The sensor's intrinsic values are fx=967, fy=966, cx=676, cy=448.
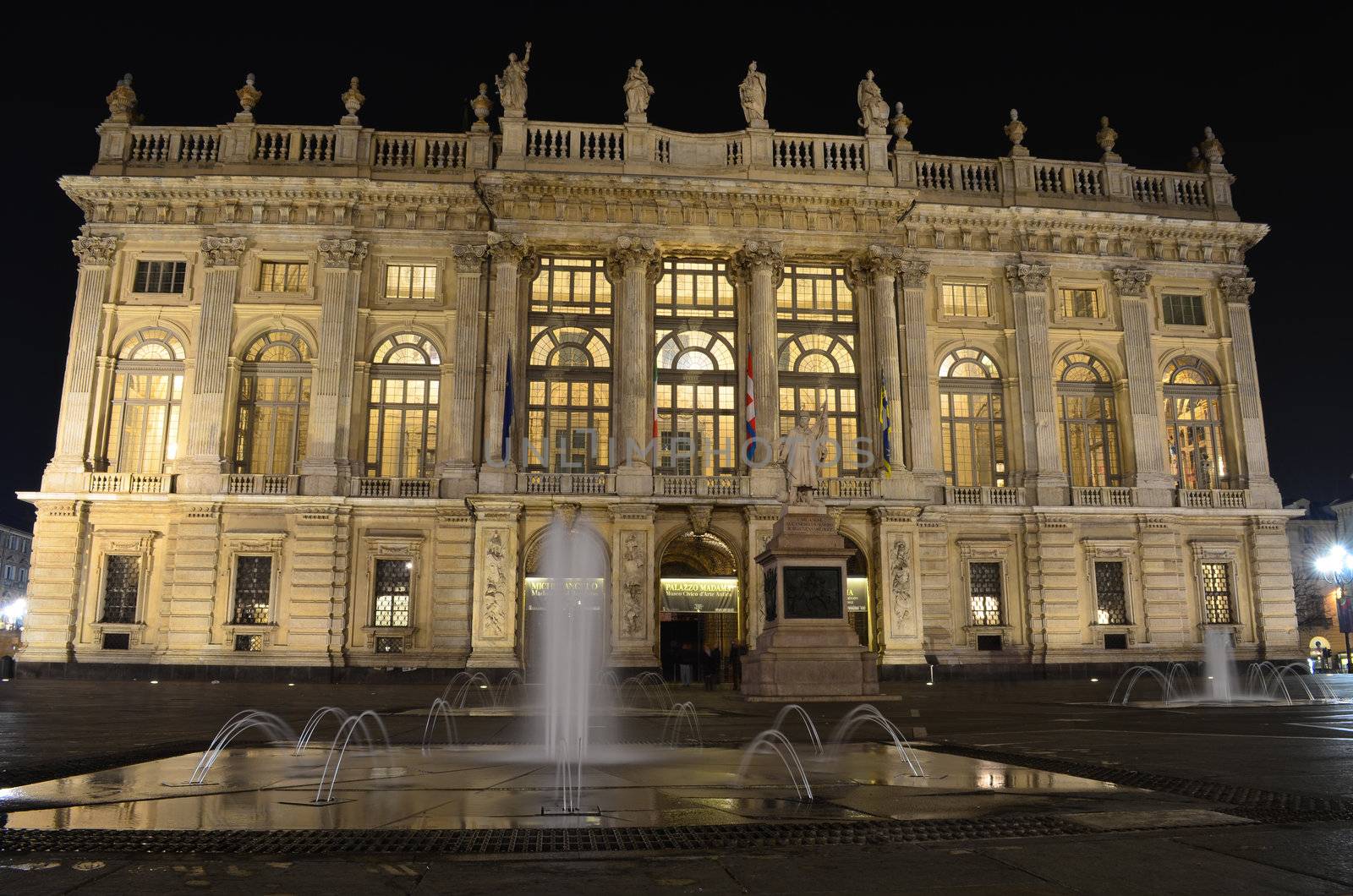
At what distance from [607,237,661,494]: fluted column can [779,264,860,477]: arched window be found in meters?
4.73

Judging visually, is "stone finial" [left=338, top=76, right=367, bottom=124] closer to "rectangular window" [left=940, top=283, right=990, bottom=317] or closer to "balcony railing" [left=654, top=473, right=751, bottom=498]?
"balcony railing" [left=654, top=473, right=751, bottom=498]

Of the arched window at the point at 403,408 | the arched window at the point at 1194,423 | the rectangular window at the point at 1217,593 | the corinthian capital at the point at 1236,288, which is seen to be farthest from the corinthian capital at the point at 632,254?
the rectangular window at the point at 1217,593

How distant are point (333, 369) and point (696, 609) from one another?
1468 cm

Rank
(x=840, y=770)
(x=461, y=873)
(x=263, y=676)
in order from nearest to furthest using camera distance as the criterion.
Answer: (x=461, y=873)
(x=840, y=770)
(x=263, y=676)

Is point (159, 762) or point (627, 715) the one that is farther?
point (627, 715)

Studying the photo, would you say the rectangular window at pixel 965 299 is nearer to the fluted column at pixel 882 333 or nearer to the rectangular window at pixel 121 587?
the fluted column at pixel 882 333

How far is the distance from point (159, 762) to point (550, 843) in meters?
5.88

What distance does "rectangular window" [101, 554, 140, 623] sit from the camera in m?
31.7

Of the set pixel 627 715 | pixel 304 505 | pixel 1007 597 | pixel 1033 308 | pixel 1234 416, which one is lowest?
pixel 627 715

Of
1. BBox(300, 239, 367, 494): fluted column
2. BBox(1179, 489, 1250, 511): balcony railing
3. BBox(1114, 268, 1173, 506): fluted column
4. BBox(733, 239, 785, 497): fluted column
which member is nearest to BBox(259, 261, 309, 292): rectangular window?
BBox(300, 239, 367, 494): fluted column

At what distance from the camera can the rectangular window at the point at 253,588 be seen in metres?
31.5

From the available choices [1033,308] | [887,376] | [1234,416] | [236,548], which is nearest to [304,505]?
[236,548]

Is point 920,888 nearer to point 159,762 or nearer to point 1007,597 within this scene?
point 159,762

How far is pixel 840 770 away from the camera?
872cm
